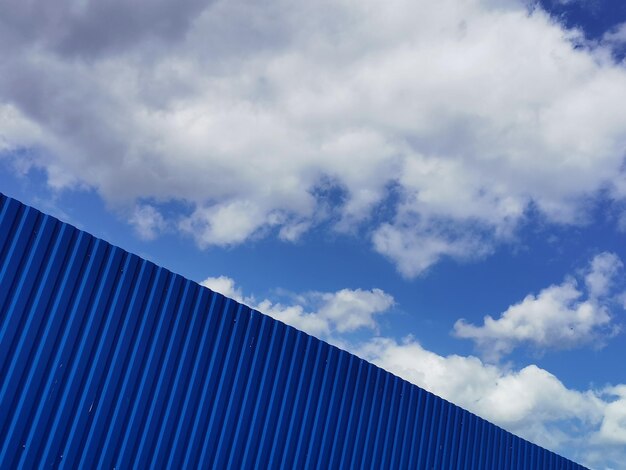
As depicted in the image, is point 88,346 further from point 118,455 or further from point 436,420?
point 436,420

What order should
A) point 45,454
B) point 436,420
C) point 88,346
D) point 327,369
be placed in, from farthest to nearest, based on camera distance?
1. point 436,420
2. point 327,369
3. point 88,346
4. point 45,454

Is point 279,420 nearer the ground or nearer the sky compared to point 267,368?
nearer the ground

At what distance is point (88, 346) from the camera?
18.4 feet

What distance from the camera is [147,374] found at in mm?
5965

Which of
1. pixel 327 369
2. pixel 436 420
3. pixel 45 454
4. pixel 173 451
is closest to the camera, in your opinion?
pixel 45 454

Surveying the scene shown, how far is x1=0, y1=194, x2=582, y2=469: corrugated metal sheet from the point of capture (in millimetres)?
5266

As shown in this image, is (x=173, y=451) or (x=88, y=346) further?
(x=173, y=451)

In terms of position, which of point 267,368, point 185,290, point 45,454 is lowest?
point 45,454

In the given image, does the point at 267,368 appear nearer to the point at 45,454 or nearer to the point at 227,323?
the point at 227,323

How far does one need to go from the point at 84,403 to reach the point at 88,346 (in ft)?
1.75

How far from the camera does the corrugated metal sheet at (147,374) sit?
5.27m

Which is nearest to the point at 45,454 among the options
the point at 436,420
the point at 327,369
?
the point at 327,369

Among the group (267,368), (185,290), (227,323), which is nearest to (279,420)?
(267,368)

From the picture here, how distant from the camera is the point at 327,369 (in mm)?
7809
